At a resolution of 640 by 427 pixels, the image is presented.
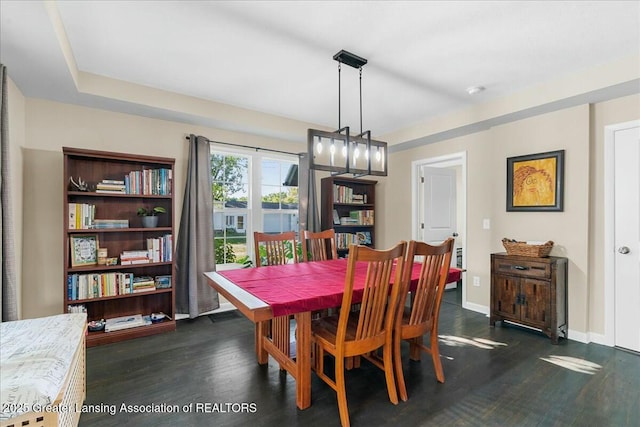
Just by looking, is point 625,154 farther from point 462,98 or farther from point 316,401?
point 316,401

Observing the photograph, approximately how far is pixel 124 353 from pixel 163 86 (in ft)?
8.42

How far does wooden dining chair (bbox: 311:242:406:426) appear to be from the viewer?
1.70m

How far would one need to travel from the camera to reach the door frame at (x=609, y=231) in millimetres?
2842

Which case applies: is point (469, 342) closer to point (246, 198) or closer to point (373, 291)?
point (373, 291)

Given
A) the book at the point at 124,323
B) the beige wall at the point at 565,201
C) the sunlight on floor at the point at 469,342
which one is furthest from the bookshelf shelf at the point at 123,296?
the beige wall at the point at 565,201

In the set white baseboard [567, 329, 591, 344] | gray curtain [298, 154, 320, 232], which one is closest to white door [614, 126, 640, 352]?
white baseboard [567, 329, 591, 344]

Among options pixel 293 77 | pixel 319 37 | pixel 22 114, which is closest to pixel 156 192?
pixel 22 114

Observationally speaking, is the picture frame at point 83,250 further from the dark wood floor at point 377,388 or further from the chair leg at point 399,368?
the chair leg at point 399,368

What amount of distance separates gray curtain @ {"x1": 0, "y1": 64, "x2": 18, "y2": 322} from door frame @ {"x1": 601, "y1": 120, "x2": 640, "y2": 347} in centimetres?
500

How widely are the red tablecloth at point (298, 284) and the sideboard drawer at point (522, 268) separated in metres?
1.21

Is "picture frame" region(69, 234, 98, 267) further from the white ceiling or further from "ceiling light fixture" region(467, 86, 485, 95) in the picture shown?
"ceiling light fixture" region(467, 86, 485, 95)

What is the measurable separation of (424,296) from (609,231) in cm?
219

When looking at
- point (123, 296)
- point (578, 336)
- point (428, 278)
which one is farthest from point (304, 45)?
point (578, 336)

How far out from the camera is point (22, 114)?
279 cm
